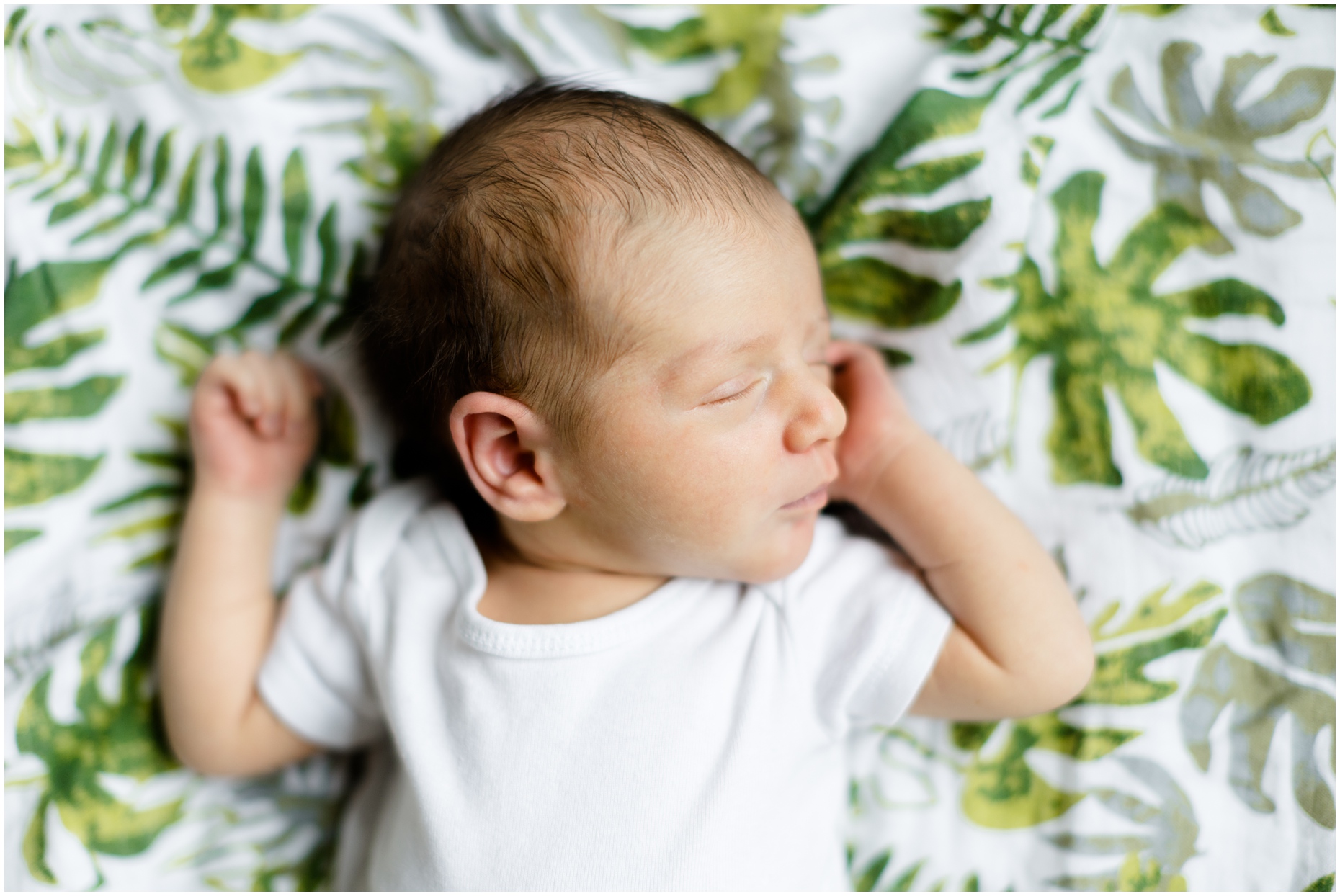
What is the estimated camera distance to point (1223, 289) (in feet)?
4.03

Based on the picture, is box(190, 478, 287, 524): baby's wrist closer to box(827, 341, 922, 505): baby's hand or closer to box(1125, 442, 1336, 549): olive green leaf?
box(827, 341, 922, 505): baby's hand

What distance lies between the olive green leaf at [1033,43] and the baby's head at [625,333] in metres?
0.39

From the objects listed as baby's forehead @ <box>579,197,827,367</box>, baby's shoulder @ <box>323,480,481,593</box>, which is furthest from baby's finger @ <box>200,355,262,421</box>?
baby's forehead @ <box>579,197,827,367</box>

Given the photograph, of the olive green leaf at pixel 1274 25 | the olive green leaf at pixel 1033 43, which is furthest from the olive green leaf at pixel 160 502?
the olive green leaf at pixel 1274 25

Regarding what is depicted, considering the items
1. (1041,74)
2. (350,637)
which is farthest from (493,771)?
(1041,74)

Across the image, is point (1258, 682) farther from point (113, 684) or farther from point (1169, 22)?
point (113, 684)

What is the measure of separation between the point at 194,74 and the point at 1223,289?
1405 millimetres

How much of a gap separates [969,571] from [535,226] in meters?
0.65

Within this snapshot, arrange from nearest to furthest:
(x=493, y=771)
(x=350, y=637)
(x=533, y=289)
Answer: (x=533, y=289) → (x=493, y=771) → (x=350, y=637)

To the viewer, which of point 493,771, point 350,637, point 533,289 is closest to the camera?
point 533,289

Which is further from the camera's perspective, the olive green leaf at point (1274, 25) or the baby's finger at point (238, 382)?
the baby's finger at point (238, 382)

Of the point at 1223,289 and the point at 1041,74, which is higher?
the point at 1041,74

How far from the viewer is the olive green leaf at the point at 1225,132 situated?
1.21 metres

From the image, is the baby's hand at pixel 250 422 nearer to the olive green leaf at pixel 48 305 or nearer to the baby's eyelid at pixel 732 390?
the olive green leaf at pixel 48 305
